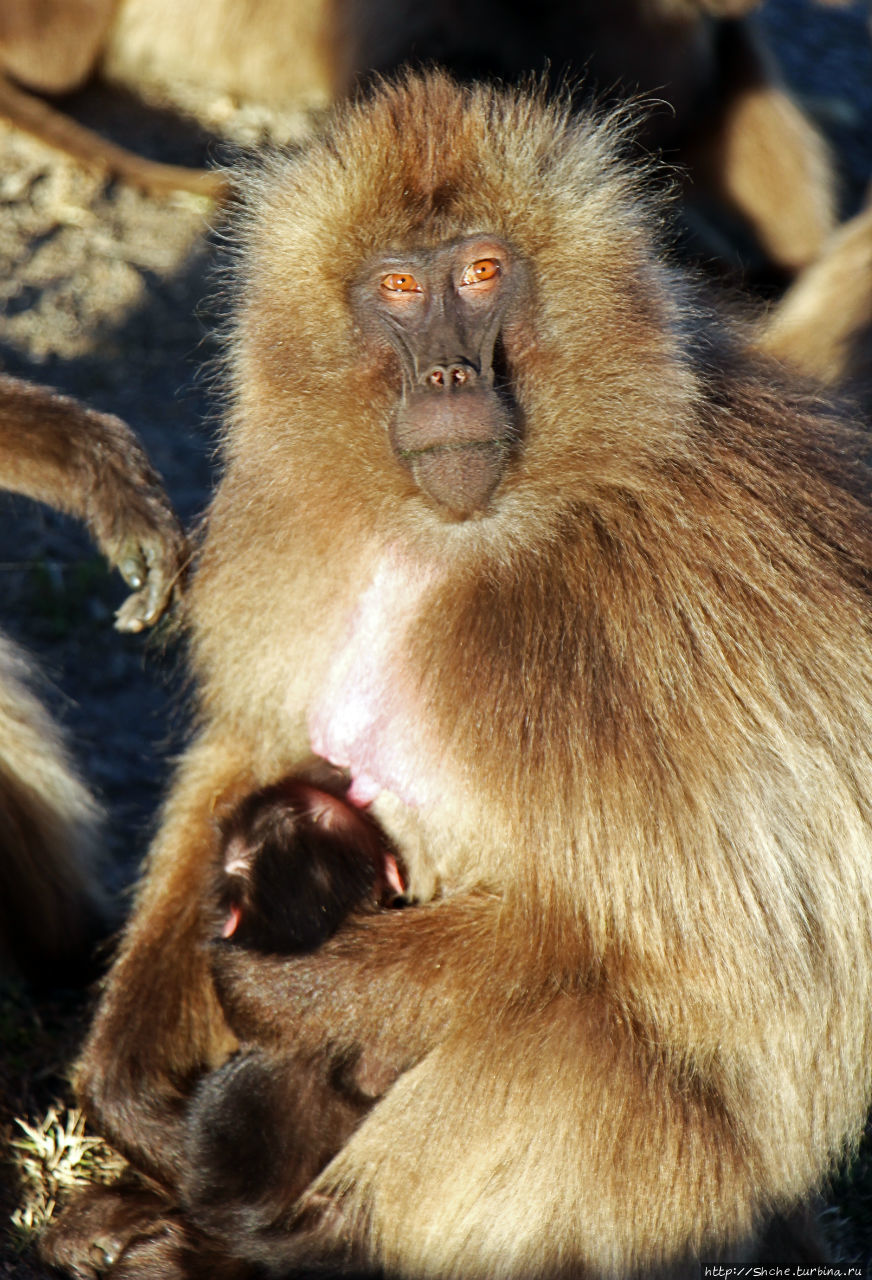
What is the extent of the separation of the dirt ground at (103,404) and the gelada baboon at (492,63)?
170 millimetres

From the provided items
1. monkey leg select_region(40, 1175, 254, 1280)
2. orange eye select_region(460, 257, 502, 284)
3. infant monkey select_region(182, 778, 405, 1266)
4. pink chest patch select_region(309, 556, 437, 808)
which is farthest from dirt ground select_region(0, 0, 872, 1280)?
orange eye select_region(460, 257, 502, 284)

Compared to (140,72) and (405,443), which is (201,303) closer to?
(140,72)

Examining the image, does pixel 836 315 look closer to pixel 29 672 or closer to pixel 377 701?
pixel 377 701

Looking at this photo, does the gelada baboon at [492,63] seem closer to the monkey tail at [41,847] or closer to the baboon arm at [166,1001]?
the monkey tail at [41,847]

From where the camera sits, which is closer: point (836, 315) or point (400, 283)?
point (400, 283)

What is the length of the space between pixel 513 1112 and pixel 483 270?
1471 mm

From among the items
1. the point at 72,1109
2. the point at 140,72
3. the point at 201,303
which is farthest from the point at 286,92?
the point at 72,1109

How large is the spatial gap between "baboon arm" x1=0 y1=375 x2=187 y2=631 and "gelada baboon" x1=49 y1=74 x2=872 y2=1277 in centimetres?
48

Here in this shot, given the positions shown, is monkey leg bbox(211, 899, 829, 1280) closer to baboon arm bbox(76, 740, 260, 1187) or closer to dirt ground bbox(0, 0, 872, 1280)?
baboon arm bbox(76, 740, 260, 1187)

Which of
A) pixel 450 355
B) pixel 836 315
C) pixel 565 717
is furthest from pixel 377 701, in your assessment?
pixel 836 315

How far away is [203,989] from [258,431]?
122 cm

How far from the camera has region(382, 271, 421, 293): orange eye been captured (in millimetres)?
2918

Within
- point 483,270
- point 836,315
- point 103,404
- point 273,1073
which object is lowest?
point 273,1073

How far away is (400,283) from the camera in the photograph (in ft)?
9.61
